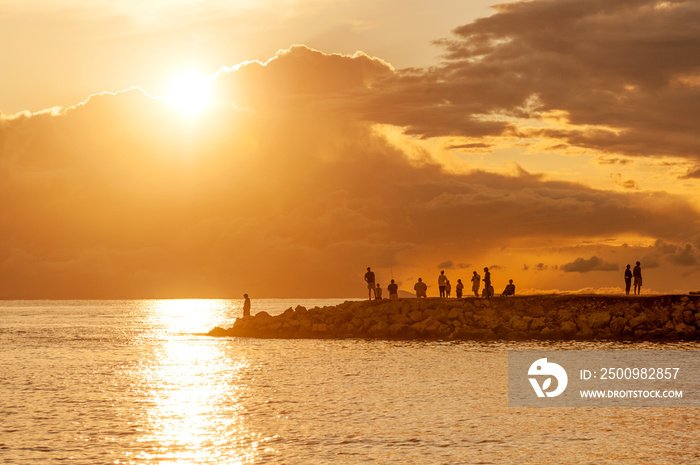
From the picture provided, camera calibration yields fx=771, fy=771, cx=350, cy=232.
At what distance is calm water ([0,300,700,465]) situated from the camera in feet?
69.4

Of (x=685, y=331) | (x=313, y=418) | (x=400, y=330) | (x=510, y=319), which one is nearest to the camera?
(x=313, y=418)

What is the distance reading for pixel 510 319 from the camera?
57.7 meters

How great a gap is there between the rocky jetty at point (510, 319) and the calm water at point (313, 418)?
38.7 feet

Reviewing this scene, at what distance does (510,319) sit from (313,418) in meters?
34.0

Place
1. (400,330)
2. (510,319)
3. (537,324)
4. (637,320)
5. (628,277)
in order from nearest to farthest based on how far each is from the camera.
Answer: (637,320) → (537,324) → (510,319) → (628,277) → (400,330)

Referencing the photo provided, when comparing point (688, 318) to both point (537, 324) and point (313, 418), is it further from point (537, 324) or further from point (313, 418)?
point (313, 418)

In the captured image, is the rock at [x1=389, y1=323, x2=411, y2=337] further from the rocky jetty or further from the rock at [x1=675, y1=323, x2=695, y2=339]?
the rock at [x1=675, y1=323, x2=695, y2=339]

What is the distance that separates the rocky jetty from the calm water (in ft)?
38.7

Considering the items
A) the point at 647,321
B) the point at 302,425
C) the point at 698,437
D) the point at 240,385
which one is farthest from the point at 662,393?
the point at 647,321

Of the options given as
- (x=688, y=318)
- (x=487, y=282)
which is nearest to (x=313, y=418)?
(x=487, y=282)

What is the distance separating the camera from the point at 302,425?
25156 mm

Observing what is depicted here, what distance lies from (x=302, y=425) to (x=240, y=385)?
11.0 m

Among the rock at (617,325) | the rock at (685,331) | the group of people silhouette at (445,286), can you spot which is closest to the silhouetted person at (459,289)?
Result: the group of people silhouette at (445,286)

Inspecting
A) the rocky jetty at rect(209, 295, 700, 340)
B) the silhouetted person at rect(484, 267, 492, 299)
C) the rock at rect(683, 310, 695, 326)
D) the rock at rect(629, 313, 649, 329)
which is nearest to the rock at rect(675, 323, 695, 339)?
the rocky jetty at rect(209, 295, 700, 340)
